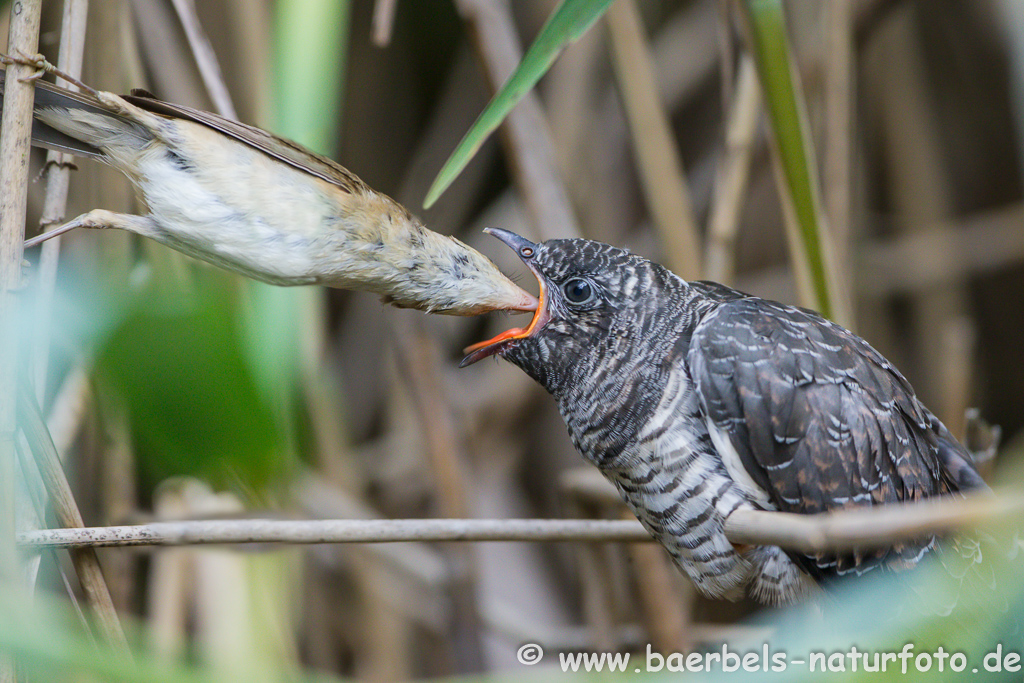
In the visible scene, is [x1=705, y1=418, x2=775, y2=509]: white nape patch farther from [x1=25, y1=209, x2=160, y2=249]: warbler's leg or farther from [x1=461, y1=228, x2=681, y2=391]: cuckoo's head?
[x1=25, y1=209, x2=160, y2=249]: warbler's leg

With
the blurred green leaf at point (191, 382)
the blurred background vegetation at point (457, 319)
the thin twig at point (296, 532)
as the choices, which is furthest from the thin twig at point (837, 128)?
the blurred green leaf at point (191, 382)

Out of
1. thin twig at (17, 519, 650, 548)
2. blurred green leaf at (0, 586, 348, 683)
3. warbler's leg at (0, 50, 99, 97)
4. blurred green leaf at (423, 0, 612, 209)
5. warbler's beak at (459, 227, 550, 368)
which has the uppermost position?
blurred green leaf at (423, 0, 612, 209)

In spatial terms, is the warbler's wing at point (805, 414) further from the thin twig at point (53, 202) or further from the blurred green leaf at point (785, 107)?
the thin twig at point (53, 202)

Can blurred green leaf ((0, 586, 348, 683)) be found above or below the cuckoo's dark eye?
below

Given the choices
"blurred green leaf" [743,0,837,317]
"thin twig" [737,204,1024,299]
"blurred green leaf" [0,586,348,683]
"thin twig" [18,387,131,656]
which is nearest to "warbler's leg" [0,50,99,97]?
"thin twig" [18,387,131,656]

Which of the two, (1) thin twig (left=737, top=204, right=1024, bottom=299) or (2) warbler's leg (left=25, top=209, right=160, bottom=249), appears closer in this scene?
(2) warbler's leg (left=25, top=209, right=160, bottom=249)

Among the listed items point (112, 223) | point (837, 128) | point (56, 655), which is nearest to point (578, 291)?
point (112, 223)

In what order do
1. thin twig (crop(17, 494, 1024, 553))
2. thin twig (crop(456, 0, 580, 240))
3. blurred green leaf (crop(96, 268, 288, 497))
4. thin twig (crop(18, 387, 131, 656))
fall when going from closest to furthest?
thin twig (crop(17, 494, 1024, 553)), blurred green leaf (crop(96, 268, 288, 497)), thin twig (crop(18, 387, 131, 656)), thin twig (crop(456, 0, 580, 240))
